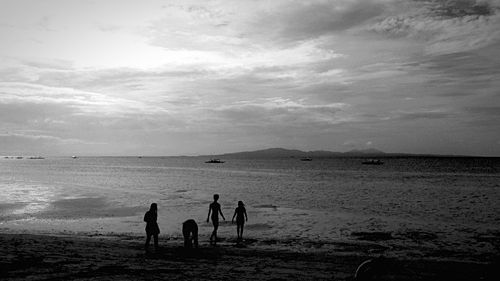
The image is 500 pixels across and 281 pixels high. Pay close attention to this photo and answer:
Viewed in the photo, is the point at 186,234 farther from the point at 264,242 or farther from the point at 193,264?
the point at 264,242

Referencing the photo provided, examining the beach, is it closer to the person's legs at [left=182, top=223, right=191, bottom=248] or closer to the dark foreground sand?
the dark foreground sand

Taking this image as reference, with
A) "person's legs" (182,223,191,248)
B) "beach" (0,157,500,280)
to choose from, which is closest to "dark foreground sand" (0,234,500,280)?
"beach" (0,157,500,280)

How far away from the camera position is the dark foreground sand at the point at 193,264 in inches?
433

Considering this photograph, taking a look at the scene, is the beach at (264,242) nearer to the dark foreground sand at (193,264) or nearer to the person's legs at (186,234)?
the dark foreground sand at (193,264)

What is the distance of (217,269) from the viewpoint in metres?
12.0

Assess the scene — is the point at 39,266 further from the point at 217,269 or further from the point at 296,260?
the point at 296,260

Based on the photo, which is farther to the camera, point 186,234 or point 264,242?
point 264,242

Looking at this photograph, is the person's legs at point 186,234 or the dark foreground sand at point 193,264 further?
the person's legs at point 186,234

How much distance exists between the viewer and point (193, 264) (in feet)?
41.7

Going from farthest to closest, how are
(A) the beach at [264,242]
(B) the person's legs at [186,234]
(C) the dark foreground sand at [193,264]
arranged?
(B) the person's legs at [186,234] < (A) the beach at [264,242] < (C) the dark foreground sand at [193,264]

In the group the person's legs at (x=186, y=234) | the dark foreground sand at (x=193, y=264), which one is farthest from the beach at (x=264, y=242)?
the person's legs at (x=186, y=234)

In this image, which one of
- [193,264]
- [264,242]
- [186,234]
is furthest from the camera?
[264,242]

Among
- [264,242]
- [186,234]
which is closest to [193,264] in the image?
[186,234]

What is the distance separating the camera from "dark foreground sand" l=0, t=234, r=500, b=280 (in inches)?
433
